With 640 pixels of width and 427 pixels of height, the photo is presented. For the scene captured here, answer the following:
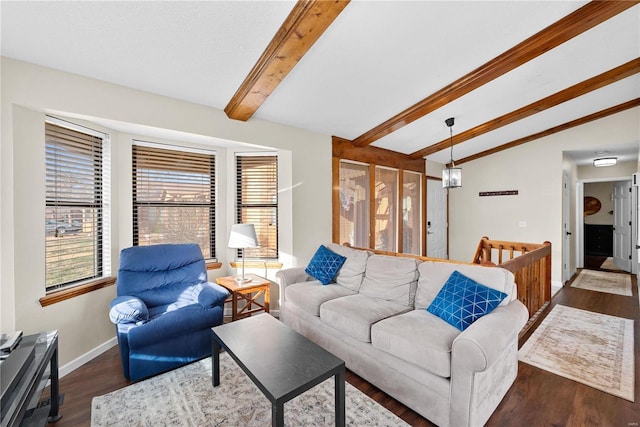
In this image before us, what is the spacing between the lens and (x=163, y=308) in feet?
8.68

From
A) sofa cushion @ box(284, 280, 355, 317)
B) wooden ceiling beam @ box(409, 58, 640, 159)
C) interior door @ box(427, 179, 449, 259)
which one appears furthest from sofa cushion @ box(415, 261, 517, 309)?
interior door @ box(427, 179, 449, 259)

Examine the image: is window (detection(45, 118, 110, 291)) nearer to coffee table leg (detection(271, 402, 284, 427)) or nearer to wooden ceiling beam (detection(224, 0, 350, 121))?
wooden ceiling beam (detection(224, 0, 350, 121))

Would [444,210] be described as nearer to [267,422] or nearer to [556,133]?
[556,133]

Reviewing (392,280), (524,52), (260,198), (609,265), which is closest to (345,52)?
(524,52)

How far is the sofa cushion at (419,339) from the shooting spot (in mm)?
1664

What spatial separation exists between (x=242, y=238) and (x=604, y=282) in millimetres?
6382

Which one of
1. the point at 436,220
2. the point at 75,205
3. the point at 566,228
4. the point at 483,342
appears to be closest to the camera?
the point at 483,342

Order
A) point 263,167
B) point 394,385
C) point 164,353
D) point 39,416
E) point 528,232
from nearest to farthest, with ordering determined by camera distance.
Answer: point 39,416 < point 394,385 < point 164,353 < point 263,167 < point 528,232

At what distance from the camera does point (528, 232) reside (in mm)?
5176

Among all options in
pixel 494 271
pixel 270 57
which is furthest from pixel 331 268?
pixel 270 57

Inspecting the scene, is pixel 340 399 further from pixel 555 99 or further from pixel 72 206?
pixel 555 99

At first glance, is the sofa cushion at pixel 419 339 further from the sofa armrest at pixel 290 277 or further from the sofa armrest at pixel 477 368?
the sofa armrest at pixel 290 277

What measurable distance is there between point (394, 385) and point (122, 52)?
124 inches

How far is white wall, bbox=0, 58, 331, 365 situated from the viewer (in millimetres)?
1982
